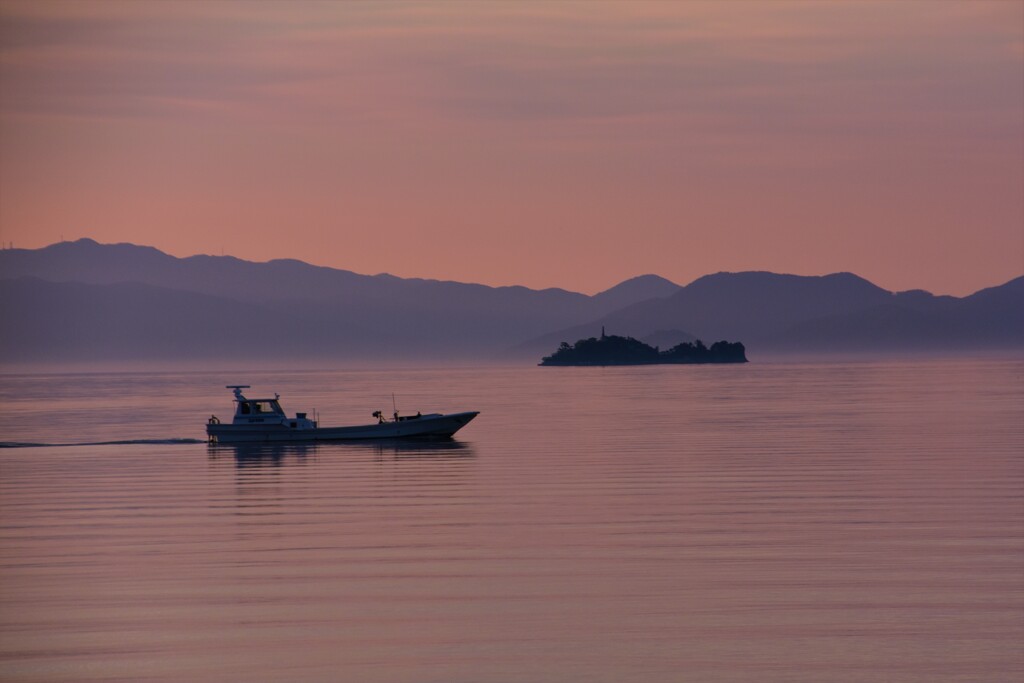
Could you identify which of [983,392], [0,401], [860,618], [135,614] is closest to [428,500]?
[135,614]

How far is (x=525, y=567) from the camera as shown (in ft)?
105

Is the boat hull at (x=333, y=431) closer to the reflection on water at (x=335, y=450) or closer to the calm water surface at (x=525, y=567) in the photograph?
the reflection on water at (x=335, y=450)

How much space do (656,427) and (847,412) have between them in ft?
74.8

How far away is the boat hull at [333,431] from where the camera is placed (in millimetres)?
80062

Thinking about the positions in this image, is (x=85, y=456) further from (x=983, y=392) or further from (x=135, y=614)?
(x=983, y=392)

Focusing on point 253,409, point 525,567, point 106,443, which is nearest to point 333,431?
point 253,409

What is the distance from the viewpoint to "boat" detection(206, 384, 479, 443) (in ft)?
263

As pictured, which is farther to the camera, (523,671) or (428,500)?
(428,500)

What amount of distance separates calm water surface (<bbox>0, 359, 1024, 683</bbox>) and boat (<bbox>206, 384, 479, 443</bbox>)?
461 inches

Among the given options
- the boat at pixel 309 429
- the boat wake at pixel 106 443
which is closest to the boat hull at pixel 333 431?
the boat at pixel 309 429

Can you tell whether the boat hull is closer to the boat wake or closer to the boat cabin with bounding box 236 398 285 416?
the boat cabin with bounding box 236 398 285 416

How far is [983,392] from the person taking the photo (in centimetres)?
14488

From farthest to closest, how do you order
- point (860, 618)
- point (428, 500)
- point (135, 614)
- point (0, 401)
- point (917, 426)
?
point (0, 401) → point (917, 426) → point (428, 500) → point (135, 614) → point (860, 618)

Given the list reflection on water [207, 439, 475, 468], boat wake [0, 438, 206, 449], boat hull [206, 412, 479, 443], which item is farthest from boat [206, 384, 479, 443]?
boat wake [0, 438, 206, 449]
